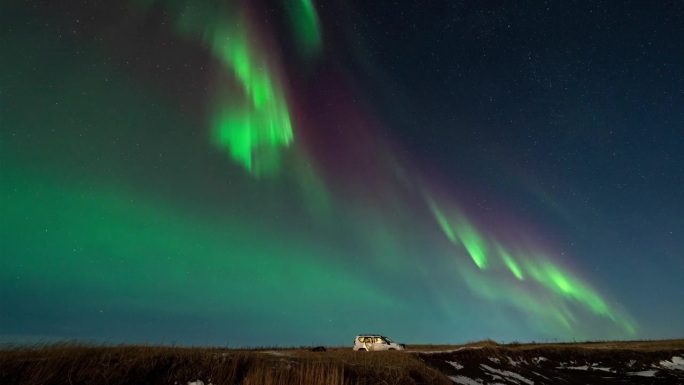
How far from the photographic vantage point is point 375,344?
35906 millimetres

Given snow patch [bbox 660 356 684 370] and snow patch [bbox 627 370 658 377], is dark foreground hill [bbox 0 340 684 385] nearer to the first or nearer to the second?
snow patch [bbox 627 370 658 377]

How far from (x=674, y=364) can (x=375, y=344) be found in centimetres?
3370

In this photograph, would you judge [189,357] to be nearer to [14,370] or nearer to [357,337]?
[14,370]

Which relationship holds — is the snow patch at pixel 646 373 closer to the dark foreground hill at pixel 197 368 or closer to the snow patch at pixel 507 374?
the snow patch at pixel 507 374

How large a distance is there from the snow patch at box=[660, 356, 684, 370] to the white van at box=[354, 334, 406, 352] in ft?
97.2

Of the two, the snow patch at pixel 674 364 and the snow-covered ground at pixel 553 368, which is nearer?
the snow-covered ground at pixel 553 368

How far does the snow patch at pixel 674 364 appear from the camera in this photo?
4097 cm

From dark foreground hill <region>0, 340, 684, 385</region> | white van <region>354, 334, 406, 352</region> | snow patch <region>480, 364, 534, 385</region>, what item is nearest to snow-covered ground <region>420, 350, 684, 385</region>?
snow patch <region>480, 364, 534, 385</region>

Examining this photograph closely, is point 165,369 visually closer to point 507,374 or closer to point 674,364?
point 507,374

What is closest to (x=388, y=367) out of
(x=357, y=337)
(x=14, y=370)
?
(x=14, y=370)

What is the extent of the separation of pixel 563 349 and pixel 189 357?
129ft

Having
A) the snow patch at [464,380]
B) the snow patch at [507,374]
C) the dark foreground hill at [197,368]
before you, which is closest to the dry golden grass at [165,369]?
the dark foreground hill at [197,368]

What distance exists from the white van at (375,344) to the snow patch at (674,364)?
29.6m

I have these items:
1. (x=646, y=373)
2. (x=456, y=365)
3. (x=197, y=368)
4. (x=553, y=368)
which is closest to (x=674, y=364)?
(x=646, y=373)
